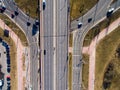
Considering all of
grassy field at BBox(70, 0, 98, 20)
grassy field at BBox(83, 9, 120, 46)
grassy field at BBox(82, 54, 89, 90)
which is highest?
grassy field at BBox(70, 0, 98, 20)

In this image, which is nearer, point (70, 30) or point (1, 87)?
point (70, 30)

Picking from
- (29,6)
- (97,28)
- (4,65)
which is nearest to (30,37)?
(29,6)

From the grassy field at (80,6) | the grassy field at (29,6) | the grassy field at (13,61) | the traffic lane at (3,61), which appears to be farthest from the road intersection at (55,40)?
the traffic lane at (3,61)

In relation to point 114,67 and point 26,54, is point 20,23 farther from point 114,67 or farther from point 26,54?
point 114,67

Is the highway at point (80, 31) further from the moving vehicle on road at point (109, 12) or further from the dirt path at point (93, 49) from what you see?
the dirt path at point (93, 49)

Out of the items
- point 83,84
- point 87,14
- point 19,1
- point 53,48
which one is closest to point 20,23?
point 19,1

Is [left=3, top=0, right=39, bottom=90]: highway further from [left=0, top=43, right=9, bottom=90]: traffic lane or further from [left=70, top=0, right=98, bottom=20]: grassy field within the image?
[left=70, top=0, right=98, bottom=20]: grassy field

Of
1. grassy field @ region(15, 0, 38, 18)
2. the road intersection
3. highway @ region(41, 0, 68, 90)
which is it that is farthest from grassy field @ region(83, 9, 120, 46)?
grassy field @ region(15, 0, 38, 18)
